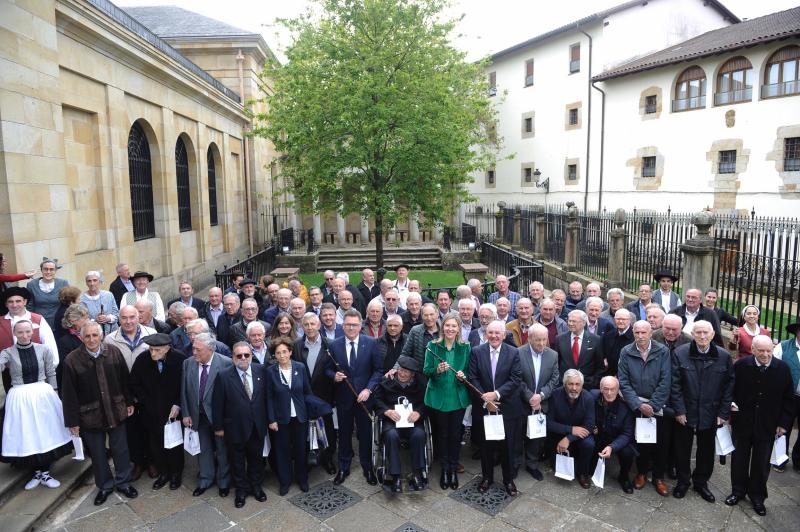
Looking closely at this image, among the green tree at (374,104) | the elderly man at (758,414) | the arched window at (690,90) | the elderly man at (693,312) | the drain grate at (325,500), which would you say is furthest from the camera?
the arched window at (690,90)

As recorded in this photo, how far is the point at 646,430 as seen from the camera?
5.67 metres

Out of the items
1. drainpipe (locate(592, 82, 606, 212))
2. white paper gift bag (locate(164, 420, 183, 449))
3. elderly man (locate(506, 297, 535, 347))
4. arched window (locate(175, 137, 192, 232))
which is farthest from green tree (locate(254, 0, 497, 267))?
drainpipe (locate(592, 82, 606, 212))

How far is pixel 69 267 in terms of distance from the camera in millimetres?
9406

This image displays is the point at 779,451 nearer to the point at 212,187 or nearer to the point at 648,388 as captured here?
the point at 648,388

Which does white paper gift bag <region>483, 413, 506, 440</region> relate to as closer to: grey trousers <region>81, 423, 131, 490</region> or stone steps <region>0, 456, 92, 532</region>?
grey trousers <region>81, 423, 131, 490</region>

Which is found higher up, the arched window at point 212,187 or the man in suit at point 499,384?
the arched window at point 212,187

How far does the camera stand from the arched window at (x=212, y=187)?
757 inches

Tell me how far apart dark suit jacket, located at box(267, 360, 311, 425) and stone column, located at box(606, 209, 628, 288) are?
390 inches

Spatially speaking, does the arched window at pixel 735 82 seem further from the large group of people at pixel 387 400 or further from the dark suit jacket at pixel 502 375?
the dark suit jacket at pixel 502 375

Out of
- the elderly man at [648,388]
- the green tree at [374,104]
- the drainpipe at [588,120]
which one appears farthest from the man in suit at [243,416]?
the drainpipe at [588,120]

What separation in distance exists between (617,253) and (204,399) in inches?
426

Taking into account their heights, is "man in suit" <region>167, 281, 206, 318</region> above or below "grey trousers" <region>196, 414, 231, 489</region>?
above

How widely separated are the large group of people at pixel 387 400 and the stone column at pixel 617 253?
7317 millimetres

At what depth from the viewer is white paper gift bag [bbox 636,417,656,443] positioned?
5668 mm
